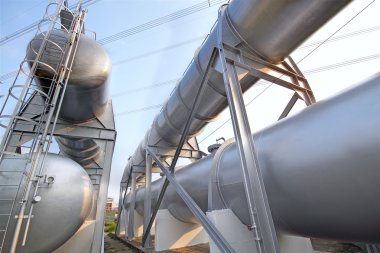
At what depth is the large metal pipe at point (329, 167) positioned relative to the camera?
6.26 feet

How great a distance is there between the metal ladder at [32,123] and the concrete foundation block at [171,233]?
4.16 meters

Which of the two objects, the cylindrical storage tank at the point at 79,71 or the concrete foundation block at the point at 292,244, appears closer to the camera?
the concrete foundation block at the point at 292,244

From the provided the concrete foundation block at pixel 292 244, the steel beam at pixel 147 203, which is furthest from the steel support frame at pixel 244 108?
the steel beam at pixel 147 203

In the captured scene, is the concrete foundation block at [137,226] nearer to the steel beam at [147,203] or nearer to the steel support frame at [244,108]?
the steel beam at [147,203]

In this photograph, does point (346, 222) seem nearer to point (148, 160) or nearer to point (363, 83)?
point (363, 83)

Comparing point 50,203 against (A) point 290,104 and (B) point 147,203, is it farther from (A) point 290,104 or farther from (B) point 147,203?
(A) point 290,104

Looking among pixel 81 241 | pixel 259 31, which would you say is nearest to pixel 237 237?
pixel 259 31

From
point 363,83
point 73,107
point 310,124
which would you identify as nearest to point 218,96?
point 310,124

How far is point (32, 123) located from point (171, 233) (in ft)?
16.8

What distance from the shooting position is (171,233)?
7.04 m

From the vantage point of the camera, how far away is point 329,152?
2.16 metres

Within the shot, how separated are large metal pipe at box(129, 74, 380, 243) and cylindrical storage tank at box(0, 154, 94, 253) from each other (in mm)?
3573

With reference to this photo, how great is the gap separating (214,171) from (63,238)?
10.3 ft

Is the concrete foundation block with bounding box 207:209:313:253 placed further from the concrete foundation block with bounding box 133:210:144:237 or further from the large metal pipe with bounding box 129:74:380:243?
the concrete foundation block with bounding box 133:210:144:237
